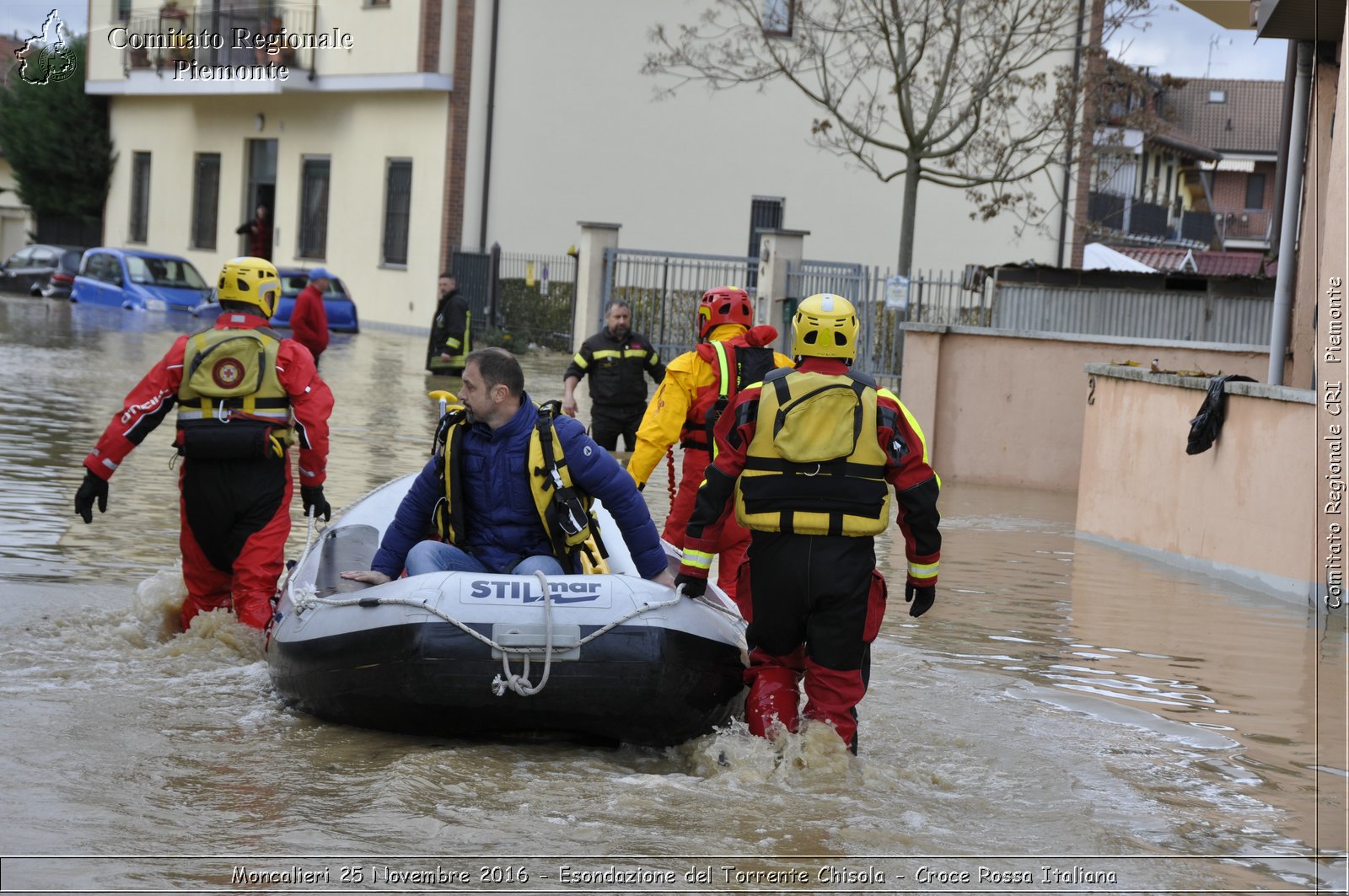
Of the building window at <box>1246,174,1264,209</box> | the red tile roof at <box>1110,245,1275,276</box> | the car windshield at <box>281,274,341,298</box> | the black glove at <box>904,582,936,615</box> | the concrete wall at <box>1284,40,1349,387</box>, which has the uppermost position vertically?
the building window at <box>1246,174,1264,209</box>

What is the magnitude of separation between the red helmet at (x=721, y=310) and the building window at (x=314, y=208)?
90.6 feet

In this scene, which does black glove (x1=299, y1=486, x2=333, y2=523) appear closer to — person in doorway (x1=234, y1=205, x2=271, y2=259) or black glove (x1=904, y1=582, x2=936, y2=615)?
black glove (x1=904, y1=582, x2=936, y2=615)

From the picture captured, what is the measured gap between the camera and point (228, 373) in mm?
7434

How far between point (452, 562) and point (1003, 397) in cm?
1065

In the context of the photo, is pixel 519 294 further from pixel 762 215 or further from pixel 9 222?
pixel 9 222

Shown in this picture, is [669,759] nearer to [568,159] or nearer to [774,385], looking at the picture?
[774,385]

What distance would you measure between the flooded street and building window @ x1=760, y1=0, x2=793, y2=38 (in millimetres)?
22686

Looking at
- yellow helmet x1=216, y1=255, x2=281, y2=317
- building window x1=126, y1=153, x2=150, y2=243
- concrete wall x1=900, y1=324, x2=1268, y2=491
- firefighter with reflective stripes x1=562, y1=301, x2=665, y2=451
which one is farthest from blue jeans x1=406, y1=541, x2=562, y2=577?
building window x1=126, y1=153, x2=150, y2=243

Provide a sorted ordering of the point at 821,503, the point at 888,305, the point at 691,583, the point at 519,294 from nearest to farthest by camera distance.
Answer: the point at 821,503 → the point at 691,583 → the point at 888,305 → the point at 519,294

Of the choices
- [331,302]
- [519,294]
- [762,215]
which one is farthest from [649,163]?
[331,302]

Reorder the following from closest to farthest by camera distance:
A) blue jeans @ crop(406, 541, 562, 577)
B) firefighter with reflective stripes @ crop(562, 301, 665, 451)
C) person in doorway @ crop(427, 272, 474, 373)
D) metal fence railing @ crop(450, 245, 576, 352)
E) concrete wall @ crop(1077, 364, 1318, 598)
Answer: blue jeans @ crop(406, 541, 562, 577), concrete wall @ crop(1077, 364, 1318, 598), firefighter with reflective stripes @ crop(562, 301, 665, 451), person in doorway @ crop(427, 272, 474, 373), metal fence railing @ crop(450, 245, 576, 352)

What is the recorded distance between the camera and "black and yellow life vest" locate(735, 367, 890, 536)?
19.2 ft

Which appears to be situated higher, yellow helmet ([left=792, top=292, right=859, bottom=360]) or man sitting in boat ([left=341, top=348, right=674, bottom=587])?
yellow helmet ([left=792, top=292, right=859, bottom=360])

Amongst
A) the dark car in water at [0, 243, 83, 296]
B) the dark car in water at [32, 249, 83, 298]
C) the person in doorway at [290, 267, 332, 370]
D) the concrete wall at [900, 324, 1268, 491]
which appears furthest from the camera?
the dark car in water at [0, 243, 83, 296]
